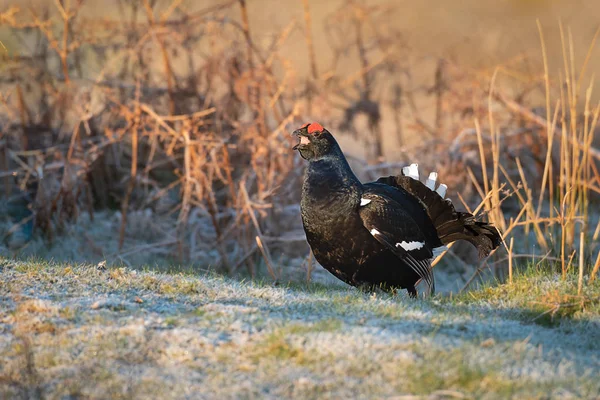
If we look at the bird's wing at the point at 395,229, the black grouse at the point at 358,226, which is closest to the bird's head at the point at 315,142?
the black grouse at the point at 358,226

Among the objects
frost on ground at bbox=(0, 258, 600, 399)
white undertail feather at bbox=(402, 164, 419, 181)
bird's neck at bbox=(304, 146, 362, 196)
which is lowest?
frost on ground at bbox=(0, 258, 600, 399)

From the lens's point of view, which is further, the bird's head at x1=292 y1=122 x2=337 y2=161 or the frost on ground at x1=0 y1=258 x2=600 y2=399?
the bird's head at x1=292 y1=122 x2=337 y2=161

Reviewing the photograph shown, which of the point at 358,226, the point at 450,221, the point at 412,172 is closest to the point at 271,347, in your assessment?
the point at 358,226

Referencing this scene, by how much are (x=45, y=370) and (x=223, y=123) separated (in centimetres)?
691

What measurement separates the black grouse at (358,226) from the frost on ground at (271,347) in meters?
0.74

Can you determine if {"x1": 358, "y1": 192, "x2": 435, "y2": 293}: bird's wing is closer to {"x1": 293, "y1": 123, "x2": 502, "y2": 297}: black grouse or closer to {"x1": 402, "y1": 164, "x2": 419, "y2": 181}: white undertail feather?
{"x1": 293, "y1": 123, "x2": 502, "y2": 297}: black grouse

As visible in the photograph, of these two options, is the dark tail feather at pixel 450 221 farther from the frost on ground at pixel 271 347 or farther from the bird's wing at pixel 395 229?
the frost on ground at pixel 271 347

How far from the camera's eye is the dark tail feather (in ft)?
19.9

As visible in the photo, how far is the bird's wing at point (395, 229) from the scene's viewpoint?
5.44 meters

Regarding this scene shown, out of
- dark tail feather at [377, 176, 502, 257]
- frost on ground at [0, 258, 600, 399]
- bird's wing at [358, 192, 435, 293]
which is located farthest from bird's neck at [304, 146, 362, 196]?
frost on ground at [0, 258, 600, 399]

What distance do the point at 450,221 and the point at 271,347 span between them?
9.64 ft

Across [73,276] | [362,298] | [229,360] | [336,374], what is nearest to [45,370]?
[229,360]

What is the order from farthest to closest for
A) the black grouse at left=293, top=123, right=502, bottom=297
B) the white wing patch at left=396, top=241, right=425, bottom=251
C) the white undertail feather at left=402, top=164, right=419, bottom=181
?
1. the white undertail feather at left=402, top=164, right=419, bottom=181
2. the white wing patch at left=396, top=241, right=425, bottom=251
3. the black grouse at left=293, top=123, right=502, bottom=297

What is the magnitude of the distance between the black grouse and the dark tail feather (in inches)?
1.4
